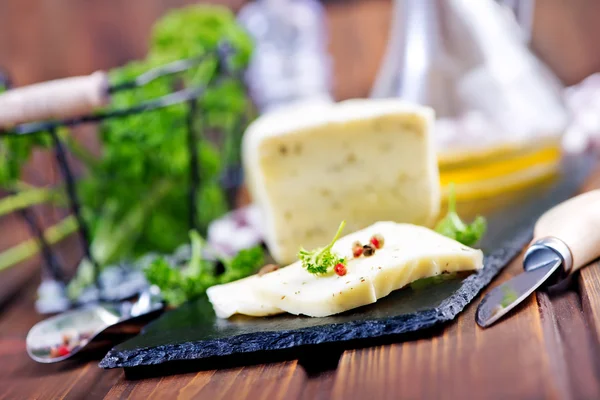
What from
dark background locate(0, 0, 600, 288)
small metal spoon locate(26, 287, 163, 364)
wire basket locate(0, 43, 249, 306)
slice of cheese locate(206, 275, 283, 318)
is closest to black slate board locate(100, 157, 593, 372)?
slice of cheese locate(206, 275, 283, 318)

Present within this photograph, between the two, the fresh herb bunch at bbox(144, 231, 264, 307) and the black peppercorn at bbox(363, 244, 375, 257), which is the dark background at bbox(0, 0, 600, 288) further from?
the black peppercorn at bbox(363, 244, 375, 257)

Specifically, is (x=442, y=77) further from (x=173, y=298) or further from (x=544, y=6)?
(x=544, y=6)

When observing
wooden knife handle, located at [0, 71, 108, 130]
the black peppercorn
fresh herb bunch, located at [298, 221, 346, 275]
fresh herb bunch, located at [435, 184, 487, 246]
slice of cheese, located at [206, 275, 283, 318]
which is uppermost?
wooden knife handle, located at [0, 71, 108, 130]

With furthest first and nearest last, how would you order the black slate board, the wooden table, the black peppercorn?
the black peppercorn, the black slate board, the wooden table

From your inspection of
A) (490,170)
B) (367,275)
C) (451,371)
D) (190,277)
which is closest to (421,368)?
(451,371)

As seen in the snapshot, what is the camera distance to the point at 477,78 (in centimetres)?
155

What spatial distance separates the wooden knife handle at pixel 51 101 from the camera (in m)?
1.21

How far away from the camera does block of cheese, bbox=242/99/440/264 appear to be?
1.20m

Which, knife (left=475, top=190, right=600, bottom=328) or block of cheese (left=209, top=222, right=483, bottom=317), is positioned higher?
block of cheese (left=209, top=222, right=483, bottom=317)

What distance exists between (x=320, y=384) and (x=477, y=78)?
97 centimetres

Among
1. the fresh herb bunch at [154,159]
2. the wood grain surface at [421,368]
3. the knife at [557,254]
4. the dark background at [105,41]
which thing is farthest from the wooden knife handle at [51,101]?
the dark background at [105,41]

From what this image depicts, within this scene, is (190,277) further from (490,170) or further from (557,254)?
(490,170)

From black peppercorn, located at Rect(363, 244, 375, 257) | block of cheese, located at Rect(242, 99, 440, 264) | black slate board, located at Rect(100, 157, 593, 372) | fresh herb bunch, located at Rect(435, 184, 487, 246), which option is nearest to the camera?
black slate board, located at Rect(100, 157, 593, 372)

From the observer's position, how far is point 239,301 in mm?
951
